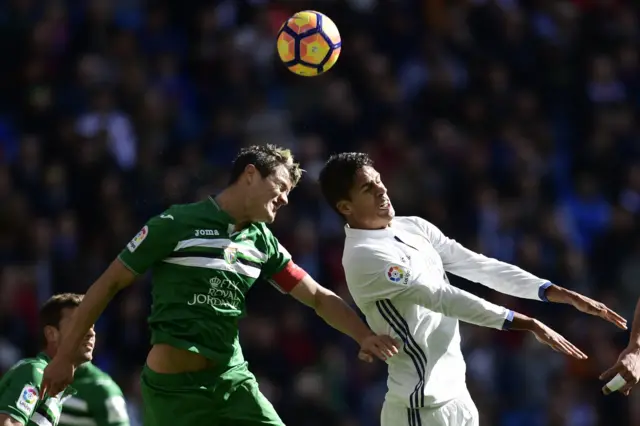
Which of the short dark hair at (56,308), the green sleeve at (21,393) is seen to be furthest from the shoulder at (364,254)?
the green sleeve at (21,393)

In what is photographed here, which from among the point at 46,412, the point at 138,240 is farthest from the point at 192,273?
the point at 46,412

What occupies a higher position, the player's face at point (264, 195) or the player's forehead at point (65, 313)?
the player's face at point (264, 195)

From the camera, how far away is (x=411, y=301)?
6.79 metres

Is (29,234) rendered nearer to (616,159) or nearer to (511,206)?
(511,206)

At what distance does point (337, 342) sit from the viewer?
1258 cm

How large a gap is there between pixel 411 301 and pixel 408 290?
0.24ft

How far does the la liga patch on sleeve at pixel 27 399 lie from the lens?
7.04m

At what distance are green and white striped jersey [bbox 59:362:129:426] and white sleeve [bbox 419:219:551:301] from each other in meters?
2.16

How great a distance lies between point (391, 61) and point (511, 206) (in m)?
2.50

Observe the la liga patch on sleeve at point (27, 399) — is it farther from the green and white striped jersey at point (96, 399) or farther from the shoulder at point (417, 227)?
the shoulder at point (417, 227)

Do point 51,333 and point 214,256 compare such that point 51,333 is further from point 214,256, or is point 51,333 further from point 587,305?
point 587,305

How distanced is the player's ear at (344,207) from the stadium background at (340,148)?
5.17 metres

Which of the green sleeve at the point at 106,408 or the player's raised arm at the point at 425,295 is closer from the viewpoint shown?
the player's raised arm at the point at 425,295

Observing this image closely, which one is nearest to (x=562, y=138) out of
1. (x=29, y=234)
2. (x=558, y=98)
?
(x=558, y=98)
